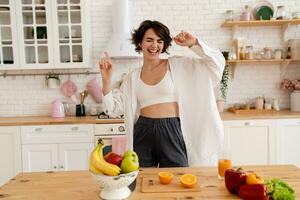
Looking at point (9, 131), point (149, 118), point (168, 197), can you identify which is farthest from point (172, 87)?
point (9, 131)

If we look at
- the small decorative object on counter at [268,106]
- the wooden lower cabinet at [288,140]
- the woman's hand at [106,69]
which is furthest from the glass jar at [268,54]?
the woman's hand at [106,69]

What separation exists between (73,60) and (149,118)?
6.00 feet

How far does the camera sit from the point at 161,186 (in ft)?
4.18

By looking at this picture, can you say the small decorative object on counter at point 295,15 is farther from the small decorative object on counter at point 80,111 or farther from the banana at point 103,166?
the banana at point 103,166

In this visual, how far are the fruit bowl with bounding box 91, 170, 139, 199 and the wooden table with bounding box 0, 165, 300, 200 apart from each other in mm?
43

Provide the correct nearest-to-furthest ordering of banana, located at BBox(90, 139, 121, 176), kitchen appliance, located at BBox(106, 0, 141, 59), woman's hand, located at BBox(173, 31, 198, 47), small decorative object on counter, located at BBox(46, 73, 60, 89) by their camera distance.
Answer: banana, located at BBox(90, 139, 121, 176), woman's hand, located at BBox(173, 31, 198, 47), kitchen appliance, located at BBox(106, 0, 141, 59), small decorative object on counter, located at BBox(46, 73, 60, 89)

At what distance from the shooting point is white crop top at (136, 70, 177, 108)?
73.2 inches

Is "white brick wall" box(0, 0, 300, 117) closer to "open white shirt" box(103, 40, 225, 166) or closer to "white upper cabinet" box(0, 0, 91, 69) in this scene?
"white upper cabinet" box(0, 0, 91, 69)

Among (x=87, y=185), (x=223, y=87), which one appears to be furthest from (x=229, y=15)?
(x=87, y=185)

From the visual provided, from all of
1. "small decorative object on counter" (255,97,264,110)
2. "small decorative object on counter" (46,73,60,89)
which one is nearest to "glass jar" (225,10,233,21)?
"small decorative object on counter" (255,97,264,110)

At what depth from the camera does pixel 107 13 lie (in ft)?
11.7

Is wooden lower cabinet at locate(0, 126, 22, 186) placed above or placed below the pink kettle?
below

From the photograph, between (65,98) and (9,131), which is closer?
(9,131)

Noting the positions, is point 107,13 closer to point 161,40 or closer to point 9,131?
point 9,131
